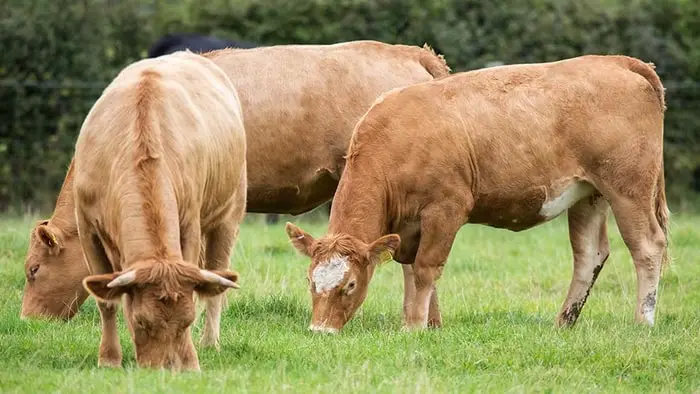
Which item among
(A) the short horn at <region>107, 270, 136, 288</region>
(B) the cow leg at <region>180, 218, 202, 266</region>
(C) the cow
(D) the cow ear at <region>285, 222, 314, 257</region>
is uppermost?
(A) the short horn at <region>107, 270, 136, 288</region>

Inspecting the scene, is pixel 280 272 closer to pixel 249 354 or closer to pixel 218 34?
pixel 249 354

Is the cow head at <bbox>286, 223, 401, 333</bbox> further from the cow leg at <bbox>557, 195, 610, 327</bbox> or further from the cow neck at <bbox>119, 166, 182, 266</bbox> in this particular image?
the cow neck at <bbox>119, 166, 182, 266</bbox>

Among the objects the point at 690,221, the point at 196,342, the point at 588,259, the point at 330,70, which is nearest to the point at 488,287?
the point at 588,259

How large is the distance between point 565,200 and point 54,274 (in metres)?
4.02

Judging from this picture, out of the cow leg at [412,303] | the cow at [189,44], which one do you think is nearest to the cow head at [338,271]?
the cow leg at [412,303]

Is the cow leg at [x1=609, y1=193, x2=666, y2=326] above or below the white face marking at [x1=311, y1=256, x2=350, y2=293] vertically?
below

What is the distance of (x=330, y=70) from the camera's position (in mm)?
11227

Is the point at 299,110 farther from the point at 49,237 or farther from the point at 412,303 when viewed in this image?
the point at 49,237

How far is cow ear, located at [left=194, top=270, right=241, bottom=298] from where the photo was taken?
7062 mm

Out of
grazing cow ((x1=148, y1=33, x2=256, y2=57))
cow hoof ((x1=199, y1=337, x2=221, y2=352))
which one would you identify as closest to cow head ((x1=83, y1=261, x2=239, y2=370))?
cow hoof ((x1=199, y1=337, x2=221, y2=352))

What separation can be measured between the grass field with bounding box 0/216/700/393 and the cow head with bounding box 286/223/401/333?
0.21 m

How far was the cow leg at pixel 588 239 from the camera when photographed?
10.5 metres

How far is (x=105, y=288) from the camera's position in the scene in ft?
23.2

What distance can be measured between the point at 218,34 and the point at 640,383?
13.9 meters
